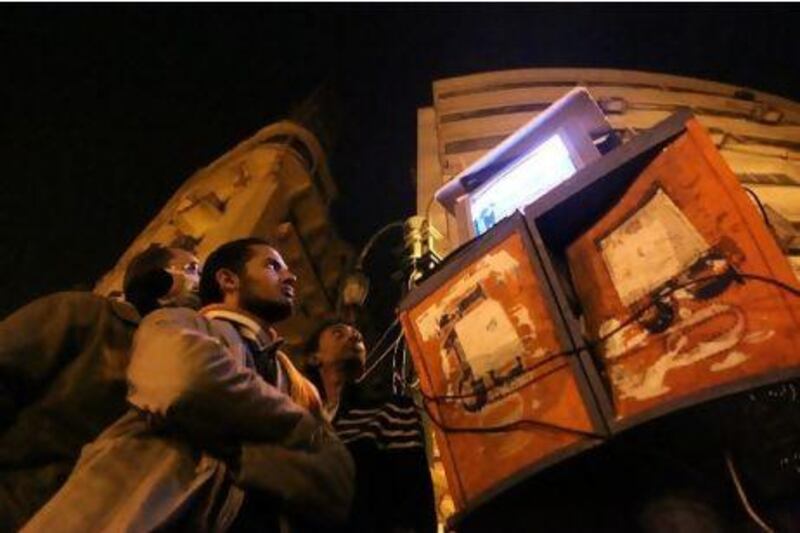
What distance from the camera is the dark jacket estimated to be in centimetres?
325

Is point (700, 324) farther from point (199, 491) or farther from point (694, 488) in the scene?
point (199, 491)

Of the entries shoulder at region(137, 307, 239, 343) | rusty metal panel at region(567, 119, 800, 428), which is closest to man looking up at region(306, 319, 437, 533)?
shoulder at region(137, 307, 239, 343)

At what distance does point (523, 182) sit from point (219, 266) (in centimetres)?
211

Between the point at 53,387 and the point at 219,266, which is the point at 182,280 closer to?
the point at 219,266

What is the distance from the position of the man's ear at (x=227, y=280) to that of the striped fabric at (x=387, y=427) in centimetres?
108

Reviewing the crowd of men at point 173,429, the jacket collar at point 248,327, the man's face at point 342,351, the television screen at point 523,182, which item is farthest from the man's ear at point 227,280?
the man's face at point 342,351

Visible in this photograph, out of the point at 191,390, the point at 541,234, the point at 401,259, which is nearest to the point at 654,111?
the point at 401,259

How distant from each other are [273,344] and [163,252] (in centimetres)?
153

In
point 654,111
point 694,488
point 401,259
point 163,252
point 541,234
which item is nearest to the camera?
point 694,488

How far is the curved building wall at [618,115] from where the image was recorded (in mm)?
7348

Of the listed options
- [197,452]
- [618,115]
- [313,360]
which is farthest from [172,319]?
[618,115]

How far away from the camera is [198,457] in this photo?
287 centimetres

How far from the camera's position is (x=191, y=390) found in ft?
9.06

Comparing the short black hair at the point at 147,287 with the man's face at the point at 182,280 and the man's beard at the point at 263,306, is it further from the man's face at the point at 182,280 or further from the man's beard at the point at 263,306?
the man's beard at the point at 263,306
